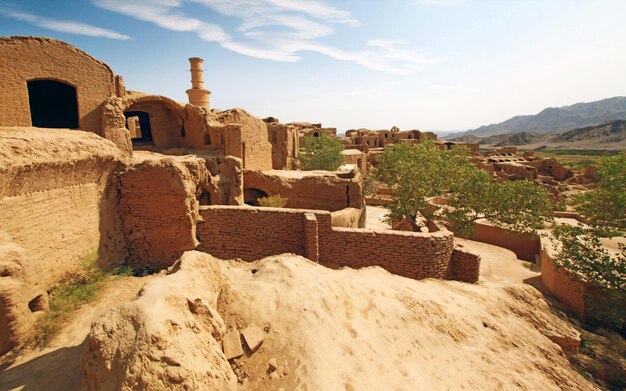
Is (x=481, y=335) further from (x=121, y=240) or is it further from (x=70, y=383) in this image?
(x=121, y=240)

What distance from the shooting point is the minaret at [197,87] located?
70.2 ft

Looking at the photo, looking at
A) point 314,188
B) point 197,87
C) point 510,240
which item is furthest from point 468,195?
point 197,87

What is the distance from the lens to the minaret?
70.2 feet

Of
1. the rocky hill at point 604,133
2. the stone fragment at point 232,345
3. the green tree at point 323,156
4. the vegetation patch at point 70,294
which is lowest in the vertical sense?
the vegetation patch at point 70,294

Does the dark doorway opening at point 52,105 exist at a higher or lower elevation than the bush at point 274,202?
higher

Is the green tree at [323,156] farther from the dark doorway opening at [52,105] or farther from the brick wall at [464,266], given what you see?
the brick wall at [464,266]

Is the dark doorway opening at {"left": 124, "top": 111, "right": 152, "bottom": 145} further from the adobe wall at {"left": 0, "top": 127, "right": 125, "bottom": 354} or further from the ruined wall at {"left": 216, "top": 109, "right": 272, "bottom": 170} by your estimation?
the adobe wall at {"left": 0, "top": 127, "right": 125, "bottom": 354}

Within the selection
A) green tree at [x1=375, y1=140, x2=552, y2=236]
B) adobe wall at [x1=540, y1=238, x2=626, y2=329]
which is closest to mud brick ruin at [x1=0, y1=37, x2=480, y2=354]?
green tree at [x1=375, y1=140, x2=552, y2=236]

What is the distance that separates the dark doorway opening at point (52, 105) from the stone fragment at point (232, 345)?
44.0 ft

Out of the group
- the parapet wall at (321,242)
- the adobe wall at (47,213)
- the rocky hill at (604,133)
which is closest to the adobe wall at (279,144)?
the parapet wall at (321,242)

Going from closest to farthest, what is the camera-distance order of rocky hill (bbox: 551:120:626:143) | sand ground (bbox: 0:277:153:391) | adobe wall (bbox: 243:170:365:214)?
sand ground (bbox: 0:277:153:391) < adobe wall (bbox: 243:170:365:214) < rocky hill (bbox: 551:120:626:143)

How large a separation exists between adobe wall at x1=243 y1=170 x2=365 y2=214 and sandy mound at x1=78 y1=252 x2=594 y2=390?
571 centimetres

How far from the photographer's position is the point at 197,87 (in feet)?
71.1

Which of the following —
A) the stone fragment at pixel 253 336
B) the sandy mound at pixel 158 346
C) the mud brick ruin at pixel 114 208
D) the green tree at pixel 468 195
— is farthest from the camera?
the green tree at pixel 468 195
